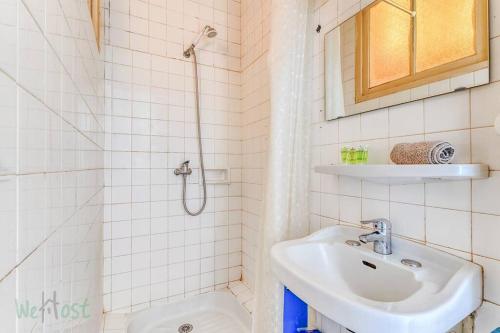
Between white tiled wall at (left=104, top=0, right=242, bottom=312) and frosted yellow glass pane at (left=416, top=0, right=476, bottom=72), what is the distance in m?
1.36

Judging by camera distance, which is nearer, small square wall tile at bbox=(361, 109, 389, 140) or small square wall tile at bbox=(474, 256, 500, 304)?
small square wall tile at bbox=(474, 256, 500, 304)

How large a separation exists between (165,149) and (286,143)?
937mm

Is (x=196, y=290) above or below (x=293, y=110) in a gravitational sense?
below

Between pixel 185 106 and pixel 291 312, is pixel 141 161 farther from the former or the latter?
pixel 291 312

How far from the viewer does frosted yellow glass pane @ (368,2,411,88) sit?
35.2 inches

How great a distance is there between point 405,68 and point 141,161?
1.55 metres

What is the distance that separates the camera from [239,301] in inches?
69.6

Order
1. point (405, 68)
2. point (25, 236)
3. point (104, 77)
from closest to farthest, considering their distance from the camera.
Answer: point (25, 236), point (405, 68), point (104, 77)

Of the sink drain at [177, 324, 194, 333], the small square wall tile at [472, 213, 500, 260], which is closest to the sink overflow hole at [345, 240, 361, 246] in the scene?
the small square wall tile at [472, 213, 500, 260]

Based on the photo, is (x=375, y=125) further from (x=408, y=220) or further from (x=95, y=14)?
(x=95, y=14)

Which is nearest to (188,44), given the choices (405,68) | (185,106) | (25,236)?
(185,106)

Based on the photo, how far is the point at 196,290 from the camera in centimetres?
186

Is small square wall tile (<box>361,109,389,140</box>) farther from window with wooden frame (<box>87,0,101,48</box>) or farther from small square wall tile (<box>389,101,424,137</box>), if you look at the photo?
window with wooden frame (<box>87,0,101,48</box>)

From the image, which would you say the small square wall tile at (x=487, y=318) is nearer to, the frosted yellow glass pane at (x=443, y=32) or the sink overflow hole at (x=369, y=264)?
the sink overflow hole at (x=369, y=264)
